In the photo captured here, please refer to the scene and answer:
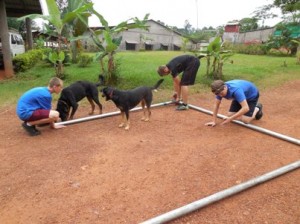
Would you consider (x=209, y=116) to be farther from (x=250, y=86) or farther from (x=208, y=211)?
(x=208, y=211)

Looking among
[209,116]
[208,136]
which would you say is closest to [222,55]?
[209,116]

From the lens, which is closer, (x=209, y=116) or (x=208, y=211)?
(x=208, y=211)

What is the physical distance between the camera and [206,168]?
365 centimetres

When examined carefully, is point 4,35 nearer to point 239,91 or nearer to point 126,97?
point 126,97

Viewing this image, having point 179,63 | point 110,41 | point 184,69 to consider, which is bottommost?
point 184,69

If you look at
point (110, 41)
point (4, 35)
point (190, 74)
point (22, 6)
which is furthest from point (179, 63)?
point (22, 6)

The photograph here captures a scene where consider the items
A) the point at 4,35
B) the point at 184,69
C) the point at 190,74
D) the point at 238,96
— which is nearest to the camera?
the point at 238,96

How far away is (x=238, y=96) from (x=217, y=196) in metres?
2.28

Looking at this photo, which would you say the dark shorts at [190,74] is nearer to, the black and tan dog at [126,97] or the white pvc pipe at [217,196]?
the black and tan dog at [126,97]

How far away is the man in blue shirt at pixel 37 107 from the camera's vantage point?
4.76 meters

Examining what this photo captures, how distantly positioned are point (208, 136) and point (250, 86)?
133cm

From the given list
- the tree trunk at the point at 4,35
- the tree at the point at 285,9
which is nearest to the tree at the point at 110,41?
the tree trunk at the point at 4,35

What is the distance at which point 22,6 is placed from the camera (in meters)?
14.0

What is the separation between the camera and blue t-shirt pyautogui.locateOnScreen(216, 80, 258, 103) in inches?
185
